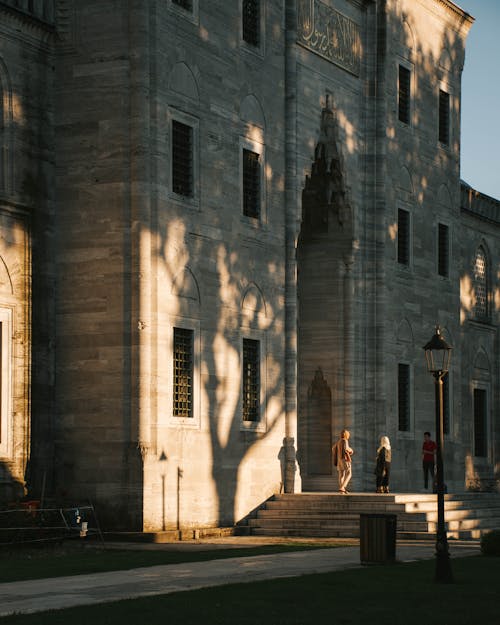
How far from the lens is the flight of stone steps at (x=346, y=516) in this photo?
32.5 meters

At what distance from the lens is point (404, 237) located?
4366cm

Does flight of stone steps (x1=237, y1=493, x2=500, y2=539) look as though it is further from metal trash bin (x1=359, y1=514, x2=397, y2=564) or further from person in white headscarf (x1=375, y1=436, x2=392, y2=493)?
metal trash bin (x1=359, y1=514, x2=397, y2=564)

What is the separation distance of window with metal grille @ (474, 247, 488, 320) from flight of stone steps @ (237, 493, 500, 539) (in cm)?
1673

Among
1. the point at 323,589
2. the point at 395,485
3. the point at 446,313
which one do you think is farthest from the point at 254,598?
the point at 446,313

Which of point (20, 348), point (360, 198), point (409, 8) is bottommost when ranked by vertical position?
point (20, 348)

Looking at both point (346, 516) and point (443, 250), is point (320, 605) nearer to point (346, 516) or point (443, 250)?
point (346, 516)

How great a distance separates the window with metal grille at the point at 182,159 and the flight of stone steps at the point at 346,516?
7.76 metres

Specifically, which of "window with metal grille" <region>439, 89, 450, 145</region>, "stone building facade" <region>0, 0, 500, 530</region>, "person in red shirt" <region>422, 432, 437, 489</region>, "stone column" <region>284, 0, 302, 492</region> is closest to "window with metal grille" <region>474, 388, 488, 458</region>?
"stone building facade" <region>0, 0, 500, 530</region>

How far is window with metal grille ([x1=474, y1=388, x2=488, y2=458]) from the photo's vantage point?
165ft

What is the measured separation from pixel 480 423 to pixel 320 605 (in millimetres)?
33729

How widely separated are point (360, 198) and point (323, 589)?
22594 mm

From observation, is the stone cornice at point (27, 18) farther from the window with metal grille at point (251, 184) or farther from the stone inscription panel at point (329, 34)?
the stone inscription panel at point (329, 34)

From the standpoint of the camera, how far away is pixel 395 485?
41844 millimetres

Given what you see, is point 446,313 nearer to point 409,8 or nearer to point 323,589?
point 409,8
